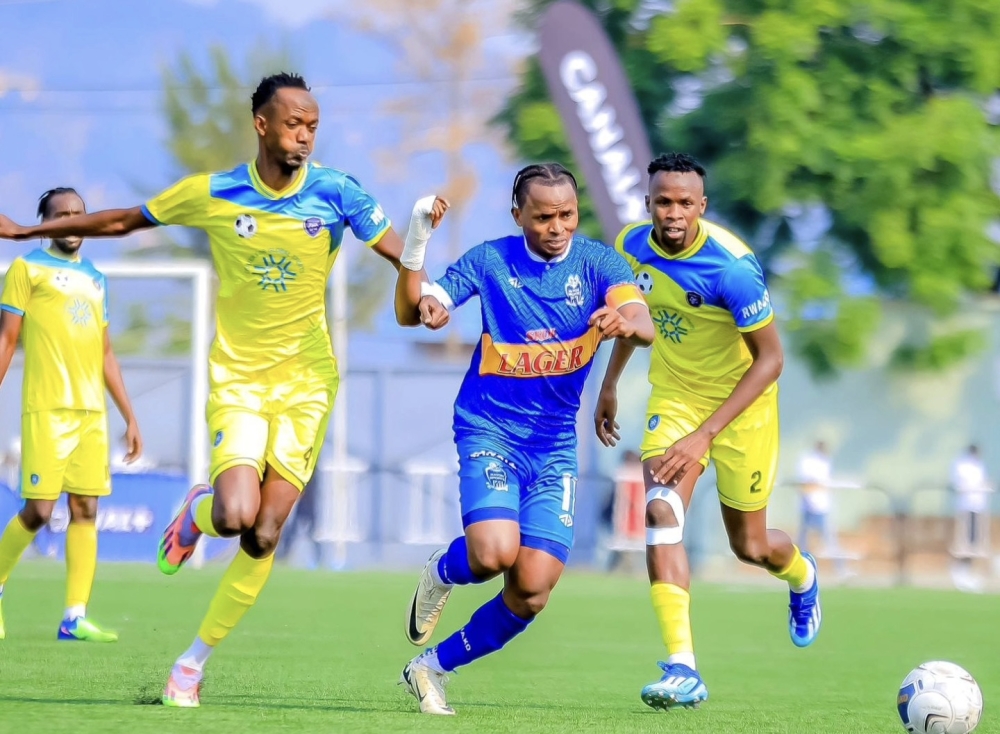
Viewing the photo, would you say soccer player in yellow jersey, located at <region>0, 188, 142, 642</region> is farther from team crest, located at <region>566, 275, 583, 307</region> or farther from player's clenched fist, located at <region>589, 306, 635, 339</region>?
player's clenched fist, located at <region>589, 306, 635, 339</region>

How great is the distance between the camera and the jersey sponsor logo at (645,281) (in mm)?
8477

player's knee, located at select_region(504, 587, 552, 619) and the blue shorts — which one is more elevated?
the blue shorts

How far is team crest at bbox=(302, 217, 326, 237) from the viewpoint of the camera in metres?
7.50

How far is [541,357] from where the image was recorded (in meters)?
7.38

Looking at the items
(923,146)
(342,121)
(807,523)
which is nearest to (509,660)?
(807,523)

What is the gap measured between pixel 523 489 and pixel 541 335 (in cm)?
64

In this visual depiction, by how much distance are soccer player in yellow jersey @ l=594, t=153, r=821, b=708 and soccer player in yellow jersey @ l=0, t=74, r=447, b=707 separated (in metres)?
1.45

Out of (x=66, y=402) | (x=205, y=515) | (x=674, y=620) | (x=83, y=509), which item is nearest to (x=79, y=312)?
(x=66, y=402)

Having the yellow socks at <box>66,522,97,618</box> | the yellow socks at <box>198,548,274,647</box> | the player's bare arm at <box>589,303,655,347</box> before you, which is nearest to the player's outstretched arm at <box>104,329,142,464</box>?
the yellow socks at <box>66,522,97,618</box>

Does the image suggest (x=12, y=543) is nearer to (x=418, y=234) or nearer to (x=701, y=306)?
(x=701, y=306)

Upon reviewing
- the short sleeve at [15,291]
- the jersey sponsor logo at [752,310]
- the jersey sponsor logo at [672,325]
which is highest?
the jersey sponsor logo at [752,310]

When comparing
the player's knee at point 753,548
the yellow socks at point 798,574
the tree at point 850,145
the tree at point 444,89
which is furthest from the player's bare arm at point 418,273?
the tree at point 444,89

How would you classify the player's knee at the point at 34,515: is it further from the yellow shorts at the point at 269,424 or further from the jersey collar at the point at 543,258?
the jersey collar at the point at 543,258

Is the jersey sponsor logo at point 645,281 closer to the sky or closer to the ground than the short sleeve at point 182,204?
closer to the ground
